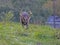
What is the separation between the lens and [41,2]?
36.8 feet

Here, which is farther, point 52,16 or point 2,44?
point 52,16

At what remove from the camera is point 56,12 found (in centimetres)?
1102

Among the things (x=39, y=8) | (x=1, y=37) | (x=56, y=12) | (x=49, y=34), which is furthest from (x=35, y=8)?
(x=1, y=37)

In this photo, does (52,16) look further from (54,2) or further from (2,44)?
(2,44)

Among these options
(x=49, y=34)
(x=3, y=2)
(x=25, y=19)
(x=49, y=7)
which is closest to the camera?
(x=49, y=34)

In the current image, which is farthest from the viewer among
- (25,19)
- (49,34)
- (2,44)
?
(25,19)

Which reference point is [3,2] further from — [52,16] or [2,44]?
[2,44]

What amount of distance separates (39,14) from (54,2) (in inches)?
33.1

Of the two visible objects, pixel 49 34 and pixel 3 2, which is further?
pixel 3 2

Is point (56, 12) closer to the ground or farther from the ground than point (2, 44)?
closer to the ground

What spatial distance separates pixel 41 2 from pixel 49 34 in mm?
3679

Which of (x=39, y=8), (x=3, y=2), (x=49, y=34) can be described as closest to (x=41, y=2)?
(x=39, y=8)

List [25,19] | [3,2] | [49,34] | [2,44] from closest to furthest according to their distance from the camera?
[2,44] < [49,34] < [25,19] < [3,2]

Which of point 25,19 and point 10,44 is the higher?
point 10,44
